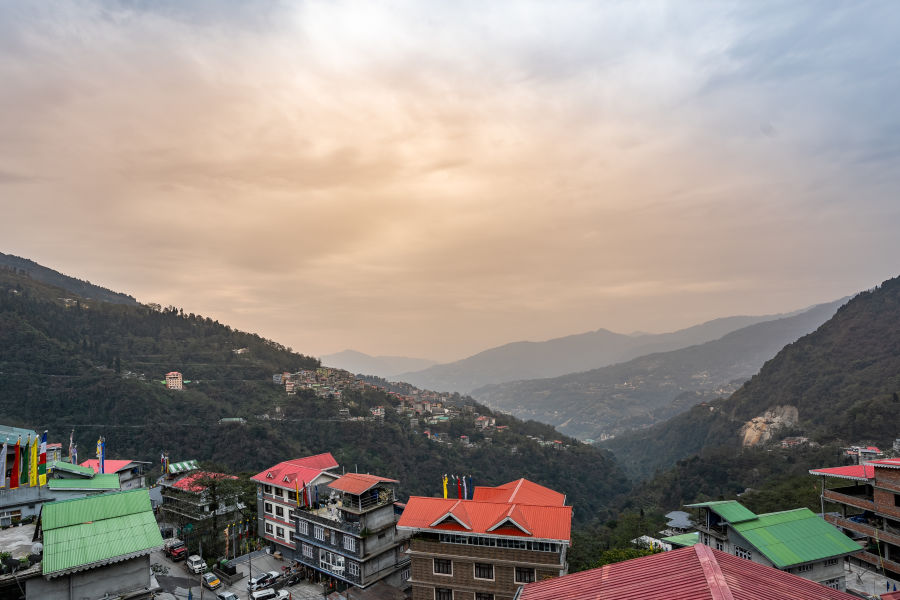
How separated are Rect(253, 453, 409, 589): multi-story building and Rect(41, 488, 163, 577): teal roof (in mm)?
12339

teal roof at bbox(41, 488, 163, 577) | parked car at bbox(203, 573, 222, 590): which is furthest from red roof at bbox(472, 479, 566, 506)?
teal roof at bbox(41, 488, 163, 577)

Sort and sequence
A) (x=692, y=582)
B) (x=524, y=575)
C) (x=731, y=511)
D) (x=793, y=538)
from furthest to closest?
(x=524, y=575)
(x=731, y=511)
(x=793, y=538)
(x=692, y=582)

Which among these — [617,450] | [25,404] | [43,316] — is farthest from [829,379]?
[43,316]

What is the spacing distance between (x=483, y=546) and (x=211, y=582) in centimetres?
1867

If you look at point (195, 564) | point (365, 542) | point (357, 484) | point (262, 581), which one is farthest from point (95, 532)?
point (195, 564)

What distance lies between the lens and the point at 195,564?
110 feet

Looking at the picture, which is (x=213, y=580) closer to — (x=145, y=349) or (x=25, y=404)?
(x=25, y=404)

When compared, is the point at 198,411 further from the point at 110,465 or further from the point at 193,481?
the point at 193,481

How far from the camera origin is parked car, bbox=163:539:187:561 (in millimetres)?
35781

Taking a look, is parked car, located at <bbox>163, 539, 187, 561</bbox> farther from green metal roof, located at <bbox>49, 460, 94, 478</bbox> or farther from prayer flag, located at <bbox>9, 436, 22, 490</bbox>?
prayer flag, located at <bbox>9, 436, 22, 490</bbox>

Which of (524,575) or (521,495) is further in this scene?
(521,495)

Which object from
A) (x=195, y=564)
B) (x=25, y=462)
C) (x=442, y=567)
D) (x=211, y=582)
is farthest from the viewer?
(x=195, y=564)

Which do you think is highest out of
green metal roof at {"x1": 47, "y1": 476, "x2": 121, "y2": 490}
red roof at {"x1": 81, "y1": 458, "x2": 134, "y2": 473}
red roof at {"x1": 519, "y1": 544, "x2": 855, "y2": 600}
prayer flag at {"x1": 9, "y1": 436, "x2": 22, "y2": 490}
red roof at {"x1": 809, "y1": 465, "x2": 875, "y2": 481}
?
prayer flag at {"x1": 9, "y1": 436, "x2": 22, "y2": 490}

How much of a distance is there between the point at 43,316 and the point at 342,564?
123 meters
